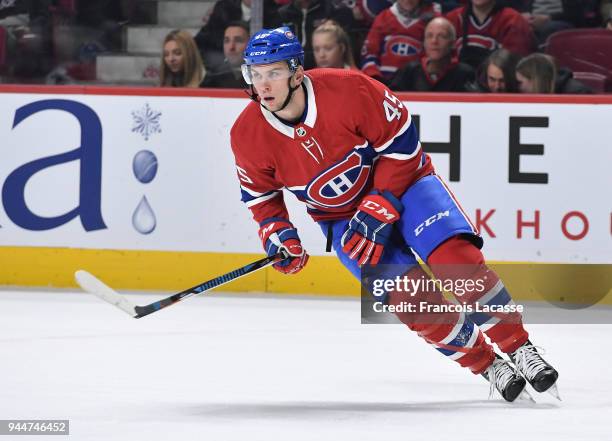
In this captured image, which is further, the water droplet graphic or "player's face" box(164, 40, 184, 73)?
"player's face" box(164, 40, 184, 73)

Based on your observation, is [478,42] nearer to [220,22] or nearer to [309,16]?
[309,16]

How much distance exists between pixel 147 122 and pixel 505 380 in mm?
2965

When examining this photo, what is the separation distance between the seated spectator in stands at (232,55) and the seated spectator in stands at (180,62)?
63 millimetres

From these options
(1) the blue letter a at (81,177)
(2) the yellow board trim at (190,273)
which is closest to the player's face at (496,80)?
(2) the yellow board trim at (190,273)

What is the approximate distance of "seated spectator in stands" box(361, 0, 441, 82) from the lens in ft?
20.2

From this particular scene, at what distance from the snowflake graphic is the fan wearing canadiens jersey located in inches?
91.3

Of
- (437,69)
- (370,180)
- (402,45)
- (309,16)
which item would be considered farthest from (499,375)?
(309,16)

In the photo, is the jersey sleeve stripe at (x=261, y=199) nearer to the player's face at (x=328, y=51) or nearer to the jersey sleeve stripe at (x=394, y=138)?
the jersey sleeve stripe at (x=394, y=138)

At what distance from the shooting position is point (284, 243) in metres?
3.83

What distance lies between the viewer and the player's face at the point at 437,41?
6.05 m

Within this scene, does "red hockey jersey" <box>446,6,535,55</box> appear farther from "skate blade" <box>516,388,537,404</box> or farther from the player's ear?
"skate blade" <box>516,388,537,404</box>

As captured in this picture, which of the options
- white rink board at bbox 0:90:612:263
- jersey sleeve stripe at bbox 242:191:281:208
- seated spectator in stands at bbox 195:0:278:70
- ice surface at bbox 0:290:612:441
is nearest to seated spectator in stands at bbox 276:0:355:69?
seated spectator in stands at bbox 195:0:278:70

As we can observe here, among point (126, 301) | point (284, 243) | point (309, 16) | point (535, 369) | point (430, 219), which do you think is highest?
point (309, 16)

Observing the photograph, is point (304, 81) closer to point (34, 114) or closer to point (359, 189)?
point (359, 189)
